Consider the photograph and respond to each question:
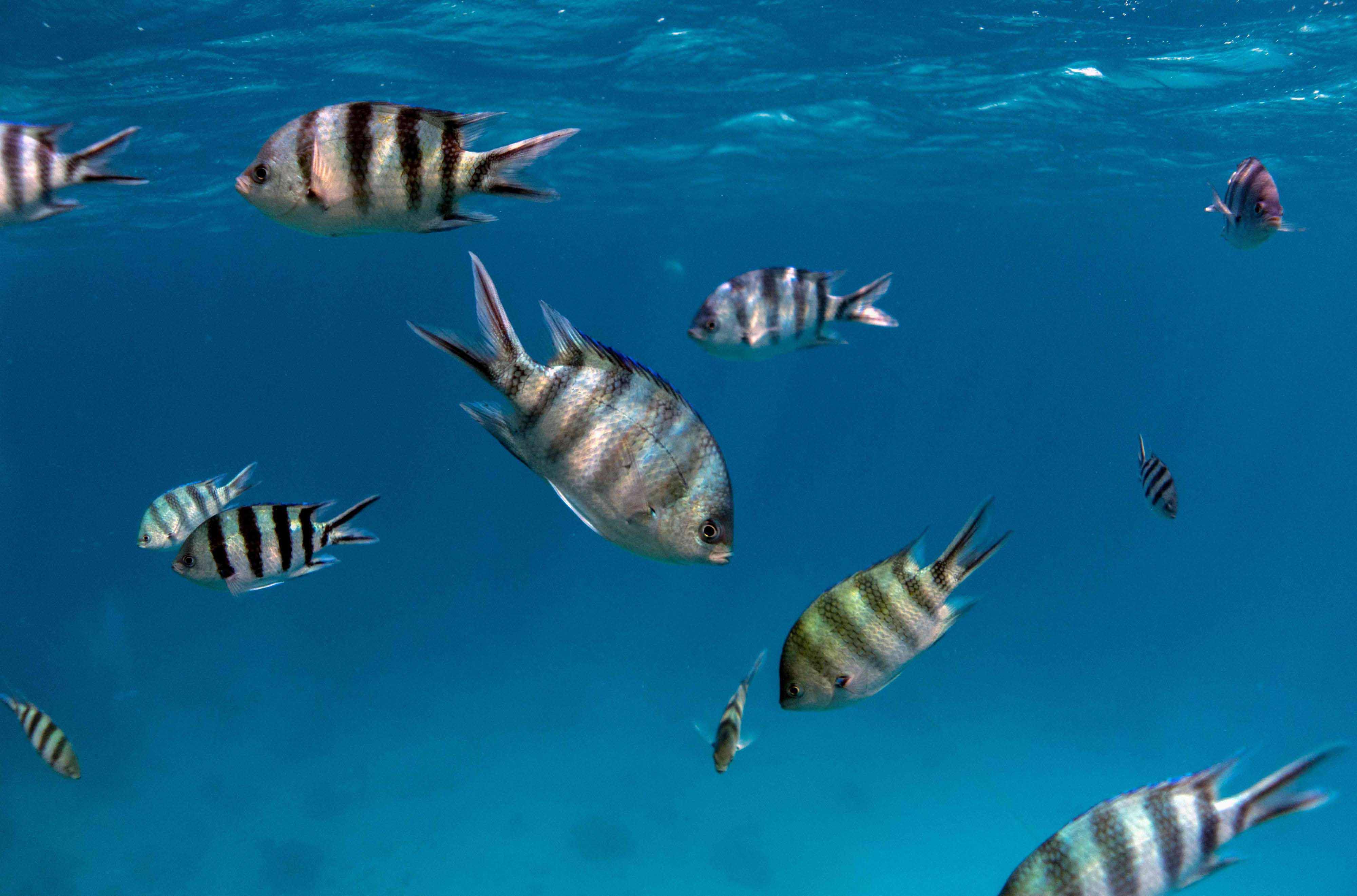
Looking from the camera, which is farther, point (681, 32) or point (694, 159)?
point (694, 159)

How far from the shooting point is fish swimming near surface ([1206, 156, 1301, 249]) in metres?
4.64

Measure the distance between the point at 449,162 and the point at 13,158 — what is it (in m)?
1.46

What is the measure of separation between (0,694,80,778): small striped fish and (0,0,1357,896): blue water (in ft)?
16.2

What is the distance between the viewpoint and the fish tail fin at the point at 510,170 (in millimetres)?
2359

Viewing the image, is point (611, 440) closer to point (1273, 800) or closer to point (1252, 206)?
point (1273, 800)

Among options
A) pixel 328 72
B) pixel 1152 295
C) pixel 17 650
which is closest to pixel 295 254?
pixel 17 650

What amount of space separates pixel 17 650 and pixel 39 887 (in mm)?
13269

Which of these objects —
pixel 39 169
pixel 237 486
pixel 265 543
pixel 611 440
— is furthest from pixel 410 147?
pixel 237 486

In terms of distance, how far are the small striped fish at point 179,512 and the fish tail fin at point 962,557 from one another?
3.90 metres

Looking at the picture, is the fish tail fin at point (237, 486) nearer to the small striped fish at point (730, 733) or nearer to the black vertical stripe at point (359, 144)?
the black vertical stripe at point (359, 144)

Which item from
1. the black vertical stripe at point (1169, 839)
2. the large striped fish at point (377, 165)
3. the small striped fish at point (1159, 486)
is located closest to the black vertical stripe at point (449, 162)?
the large striped fish at point (377, 165)

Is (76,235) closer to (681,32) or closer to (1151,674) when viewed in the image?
(681,32)

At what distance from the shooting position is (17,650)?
2950cm

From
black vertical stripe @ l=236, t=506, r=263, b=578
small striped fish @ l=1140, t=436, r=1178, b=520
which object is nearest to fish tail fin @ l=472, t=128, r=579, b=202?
black vertical stripe @ l=236, t=506, r=263, b=578
